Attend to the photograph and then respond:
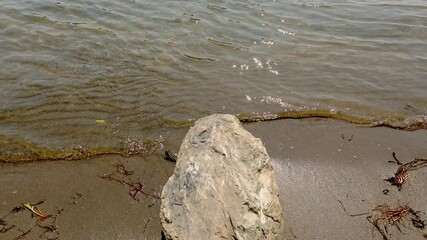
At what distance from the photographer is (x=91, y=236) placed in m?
4.11

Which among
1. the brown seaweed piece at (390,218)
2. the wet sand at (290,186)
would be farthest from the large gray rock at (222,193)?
the brown seaweed piece at (390,218)

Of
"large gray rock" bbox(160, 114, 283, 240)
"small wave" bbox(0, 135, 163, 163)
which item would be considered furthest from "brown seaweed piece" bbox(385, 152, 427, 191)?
"small wave" bbox(0, 135, 163, 163)

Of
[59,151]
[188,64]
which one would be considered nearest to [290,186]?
[59,151]

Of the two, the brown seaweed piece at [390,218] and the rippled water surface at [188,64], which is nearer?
the brown seaweed piece at [390,218]

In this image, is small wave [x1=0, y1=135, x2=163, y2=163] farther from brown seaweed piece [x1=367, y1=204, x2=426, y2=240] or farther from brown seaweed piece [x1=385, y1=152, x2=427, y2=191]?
brown seaweed piece [x1=385, y1=152, x2=427, y2=191]

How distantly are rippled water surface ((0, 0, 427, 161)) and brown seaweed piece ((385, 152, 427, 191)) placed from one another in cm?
124

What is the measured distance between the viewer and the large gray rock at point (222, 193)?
3367 millimetres

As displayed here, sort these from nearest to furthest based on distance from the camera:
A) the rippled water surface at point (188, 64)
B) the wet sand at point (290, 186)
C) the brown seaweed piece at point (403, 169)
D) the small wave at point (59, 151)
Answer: the wet sand at point (290, 186)
the brown seaweed piece at point (403, 169)
the small wave at point (59, 151)
the rippled water surface at point (188, 64)

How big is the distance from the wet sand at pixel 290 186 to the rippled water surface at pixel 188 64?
2.02 ft

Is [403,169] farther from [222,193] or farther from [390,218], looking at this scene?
[222,193]

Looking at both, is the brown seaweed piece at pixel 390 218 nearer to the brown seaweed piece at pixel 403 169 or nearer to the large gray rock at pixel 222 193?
the brown seaweed piece at pixel 403 169

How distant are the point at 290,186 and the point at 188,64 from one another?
4.03 meters

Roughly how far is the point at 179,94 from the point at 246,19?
13.6ft

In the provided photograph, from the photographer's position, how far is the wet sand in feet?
13.8
